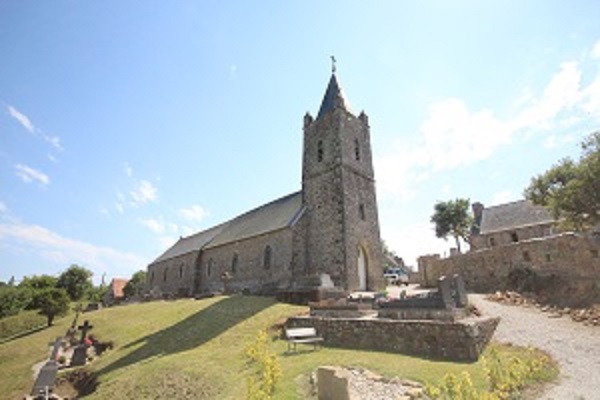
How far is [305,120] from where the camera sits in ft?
92.8

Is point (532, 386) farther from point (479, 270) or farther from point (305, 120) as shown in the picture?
point (305, 120)

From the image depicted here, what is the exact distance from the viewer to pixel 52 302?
94.8 feet

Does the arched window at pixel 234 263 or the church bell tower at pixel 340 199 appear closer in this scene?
the church bell tower at pixel 340 199

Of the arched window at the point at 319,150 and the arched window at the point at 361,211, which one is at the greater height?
the arched window at the point at 319,150

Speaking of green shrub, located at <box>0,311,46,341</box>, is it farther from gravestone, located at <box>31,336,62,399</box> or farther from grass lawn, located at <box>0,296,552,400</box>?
gravestone, located at <box>31,336,62,399</box>

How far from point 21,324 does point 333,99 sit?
122 ft

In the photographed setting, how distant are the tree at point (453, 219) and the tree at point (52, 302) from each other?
4789 cm

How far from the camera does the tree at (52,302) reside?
28.7 metres

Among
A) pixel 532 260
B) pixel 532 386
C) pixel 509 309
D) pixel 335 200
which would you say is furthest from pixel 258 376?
pixel 532 260

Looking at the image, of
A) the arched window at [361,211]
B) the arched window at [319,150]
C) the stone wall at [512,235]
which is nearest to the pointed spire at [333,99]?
the arched window at [319,150]

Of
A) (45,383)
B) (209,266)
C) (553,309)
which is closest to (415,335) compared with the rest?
(553,309)

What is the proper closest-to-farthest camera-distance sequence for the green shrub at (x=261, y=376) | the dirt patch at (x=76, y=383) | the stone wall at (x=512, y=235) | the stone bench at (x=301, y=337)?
the green shrub at (x=261, y=376) < the stone bench at (x=301, y=337) < the dirt patch at (x=76, y=383) < the stone wall at (x=512, y=235)

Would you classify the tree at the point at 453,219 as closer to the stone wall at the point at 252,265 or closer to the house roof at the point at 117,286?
the stone wall at the point at 252,265

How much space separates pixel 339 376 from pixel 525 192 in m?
29.3
